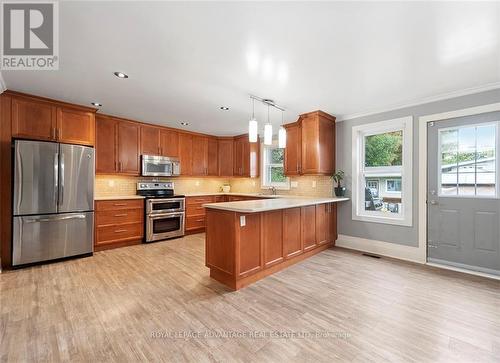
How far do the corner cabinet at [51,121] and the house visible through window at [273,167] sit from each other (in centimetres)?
369

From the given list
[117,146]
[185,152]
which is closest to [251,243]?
[117,146]

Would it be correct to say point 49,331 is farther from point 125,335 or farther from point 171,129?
point 171,129

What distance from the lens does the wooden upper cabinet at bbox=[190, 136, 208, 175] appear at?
230 inches

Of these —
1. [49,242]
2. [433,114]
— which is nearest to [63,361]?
[49,242]

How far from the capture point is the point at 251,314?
7.12 ft

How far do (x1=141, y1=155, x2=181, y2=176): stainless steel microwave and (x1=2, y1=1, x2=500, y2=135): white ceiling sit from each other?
4.84 ft

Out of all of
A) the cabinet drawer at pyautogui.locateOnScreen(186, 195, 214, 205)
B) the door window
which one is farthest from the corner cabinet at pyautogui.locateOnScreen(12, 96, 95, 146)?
the door window

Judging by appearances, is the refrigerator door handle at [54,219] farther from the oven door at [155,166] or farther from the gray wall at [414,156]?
the gray wall at [414,156]

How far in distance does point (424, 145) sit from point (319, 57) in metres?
Result: 2.36

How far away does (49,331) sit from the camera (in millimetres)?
1893

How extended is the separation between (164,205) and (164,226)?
0.43 m

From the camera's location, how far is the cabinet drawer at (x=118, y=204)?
409cm

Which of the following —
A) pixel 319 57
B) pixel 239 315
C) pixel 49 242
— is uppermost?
pixel 319 57

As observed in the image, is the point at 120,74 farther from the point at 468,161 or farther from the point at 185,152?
the point at 468,161
